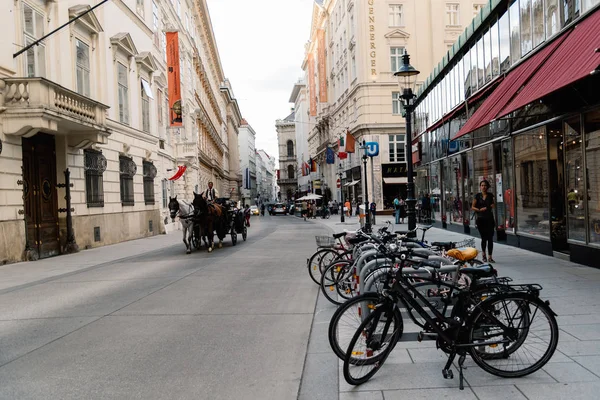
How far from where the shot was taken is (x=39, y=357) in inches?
221

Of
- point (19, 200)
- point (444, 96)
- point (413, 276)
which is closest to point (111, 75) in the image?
point (19, 200)

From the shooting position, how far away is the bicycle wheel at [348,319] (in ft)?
15.2

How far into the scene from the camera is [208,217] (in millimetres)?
16719

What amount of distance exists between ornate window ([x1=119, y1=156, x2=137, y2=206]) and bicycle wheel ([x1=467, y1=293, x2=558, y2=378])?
2160cm

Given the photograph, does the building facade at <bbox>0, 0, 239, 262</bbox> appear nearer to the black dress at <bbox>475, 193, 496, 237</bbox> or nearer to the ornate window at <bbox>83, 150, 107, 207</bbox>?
the ornate window at <bbox>83, 150, 107, 207</bbox>

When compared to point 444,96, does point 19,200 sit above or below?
below

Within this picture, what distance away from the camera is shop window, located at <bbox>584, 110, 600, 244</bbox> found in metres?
10.2

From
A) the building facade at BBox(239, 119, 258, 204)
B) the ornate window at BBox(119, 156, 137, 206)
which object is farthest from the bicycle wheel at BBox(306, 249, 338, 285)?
the building facade at BBox(239, 119, 258, 204)

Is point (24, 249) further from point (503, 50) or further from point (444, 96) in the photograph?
point (444, 96)

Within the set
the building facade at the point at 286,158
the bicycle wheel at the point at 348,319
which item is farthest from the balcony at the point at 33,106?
the building facade at the point at 286,158

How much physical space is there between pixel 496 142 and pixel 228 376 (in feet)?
43.7

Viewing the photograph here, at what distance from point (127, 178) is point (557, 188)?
62.0 feet

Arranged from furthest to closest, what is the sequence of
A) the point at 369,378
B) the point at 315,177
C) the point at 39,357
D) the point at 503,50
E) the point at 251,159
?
the point at 251,159 → the point at 315,177 → the point at 503,50 → the point at 39,357 → the point at 369,378

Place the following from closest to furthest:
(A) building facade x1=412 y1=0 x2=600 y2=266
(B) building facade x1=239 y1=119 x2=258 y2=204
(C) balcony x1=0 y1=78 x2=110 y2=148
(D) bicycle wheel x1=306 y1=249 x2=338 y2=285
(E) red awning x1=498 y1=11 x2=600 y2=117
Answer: (E) red awning x1=498 y1=11 x2=600 y2=117
(D) bicycle wheel x1=306 y1=249 x2=338 y2=285
(A) building facade x1=412 y1=0 x2=600 y2=266
(C) balcony x1=0 y1=78 x2=110 y2=148
(B) building facade x1=239 y1=119 x2=258 y2=204
